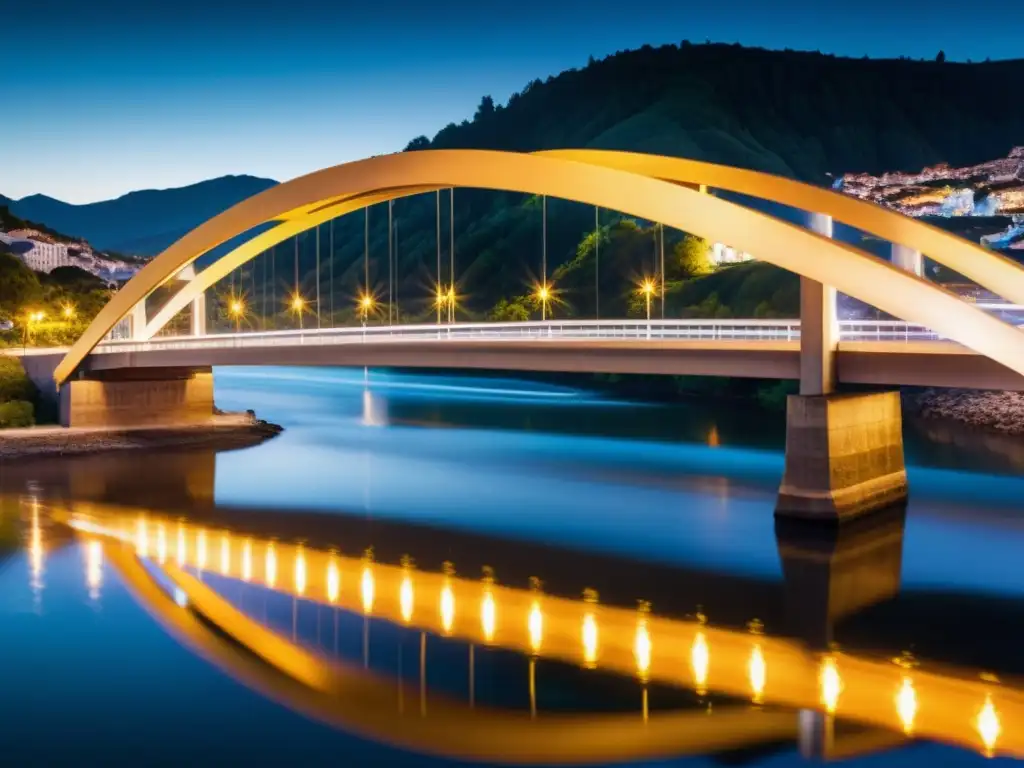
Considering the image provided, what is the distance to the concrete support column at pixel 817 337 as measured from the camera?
2273 cm

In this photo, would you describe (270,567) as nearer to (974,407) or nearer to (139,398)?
(139,398)

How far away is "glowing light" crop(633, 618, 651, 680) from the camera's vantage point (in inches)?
601

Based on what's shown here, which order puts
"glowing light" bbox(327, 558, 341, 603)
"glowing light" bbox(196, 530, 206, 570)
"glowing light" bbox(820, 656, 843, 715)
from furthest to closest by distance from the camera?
1. "glowing light" bbox(196, 530, 206, 570)
2. "glowing light" bbox(327, 558, 341, 603)
3. "glowing light" bbox(820, 656, 843, 715)

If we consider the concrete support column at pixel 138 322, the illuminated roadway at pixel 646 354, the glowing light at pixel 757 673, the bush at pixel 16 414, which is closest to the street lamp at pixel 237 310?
the concrete support column at pixel 138 322

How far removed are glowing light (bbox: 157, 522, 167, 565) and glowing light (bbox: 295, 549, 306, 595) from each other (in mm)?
2414

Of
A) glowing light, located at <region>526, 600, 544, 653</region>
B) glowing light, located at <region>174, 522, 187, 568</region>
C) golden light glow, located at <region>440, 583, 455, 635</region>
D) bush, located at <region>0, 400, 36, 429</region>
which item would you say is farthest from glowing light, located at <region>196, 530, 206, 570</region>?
bush, located at <region>0, 400, 36, 429</region>

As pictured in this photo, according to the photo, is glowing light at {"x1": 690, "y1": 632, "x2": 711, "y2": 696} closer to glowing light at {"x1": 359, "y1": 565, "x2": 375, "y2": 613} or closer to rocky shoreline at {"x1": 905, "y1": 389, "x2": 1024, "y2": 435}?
glowing light at {"x1": 359, "y1": 565, "x2": 375, "y2": 613}

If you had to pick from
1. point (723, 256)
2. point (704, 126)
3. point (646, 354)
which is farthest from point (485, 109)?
point (646, 354)

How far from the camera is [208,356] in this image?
36.8m

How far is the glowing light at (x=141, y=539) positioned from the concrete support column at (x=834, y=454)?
12.0 m

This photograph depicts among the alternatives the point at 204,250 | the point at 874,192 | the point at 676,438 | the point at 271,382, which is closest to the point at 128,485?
the point at 204,250

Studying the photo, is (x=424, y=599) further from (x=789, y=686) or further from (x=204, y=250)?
(x=204, y=250)

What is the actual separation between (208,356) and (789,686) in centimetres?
2580

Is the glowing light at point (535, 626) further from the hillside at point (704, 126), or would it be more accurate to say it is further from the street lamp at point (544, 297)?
the hillside at point (704, 126)
